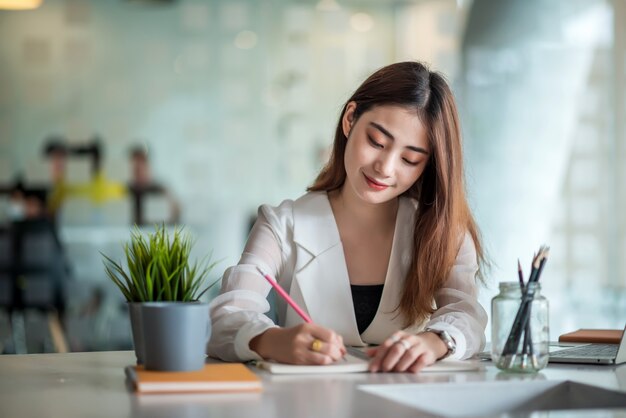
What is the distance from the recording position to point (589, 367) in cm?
163

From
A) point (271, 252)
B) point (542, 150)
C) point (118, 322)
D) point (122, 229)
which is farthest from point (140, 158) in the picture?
point (271, 252)

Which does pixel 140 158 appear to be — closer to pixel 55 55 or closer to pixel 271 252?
pixel 55 55

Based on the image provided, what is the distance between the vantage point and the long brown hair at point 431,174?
1.99 metres

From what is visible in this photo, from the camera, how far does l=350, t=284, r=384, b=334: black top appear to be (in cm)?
206

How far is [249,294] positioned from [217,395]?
54cm

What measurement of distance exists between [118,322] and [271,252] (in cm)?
414

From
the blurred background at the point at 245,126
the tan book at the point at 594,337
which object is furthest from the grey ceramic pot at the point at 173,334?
the blurred background at the point at 245,126

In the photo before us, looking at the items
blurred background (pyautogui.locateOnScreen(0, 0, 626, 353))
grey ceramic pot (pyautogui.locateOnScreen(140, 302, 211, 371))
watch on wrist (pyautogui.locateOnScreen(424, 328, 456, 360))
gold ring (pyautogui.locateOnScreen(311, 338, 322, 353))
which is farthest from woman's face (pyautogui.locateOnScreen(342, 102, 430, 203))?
blurred background (pyautogui.locateOnScreen(0, 0, 626, 353))

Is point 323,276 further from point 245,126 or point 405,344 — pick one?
point 245,126

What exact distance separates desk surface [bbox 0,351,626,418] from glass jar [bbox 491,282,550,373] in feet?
0.09

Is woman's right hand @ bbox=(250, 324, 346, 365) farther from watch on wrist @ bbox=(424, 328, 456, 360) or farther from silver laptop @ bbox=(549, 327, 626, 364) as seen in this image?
silver laptop @ bbox=(549, 327, 626, 364)

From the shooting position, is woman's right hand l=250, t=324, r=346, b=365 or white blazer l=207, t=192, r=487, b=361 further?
white blazer l=207, t=192, r=487, b=361

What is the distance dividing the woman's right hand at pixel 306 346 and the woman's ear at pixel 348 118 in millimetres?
629

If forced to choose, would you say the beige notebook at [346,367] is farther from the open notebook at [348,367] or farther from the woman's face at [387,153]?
the woman's face at [387,153]
